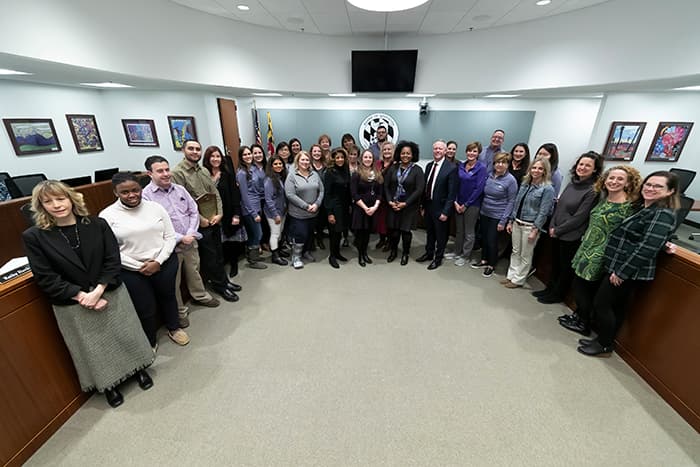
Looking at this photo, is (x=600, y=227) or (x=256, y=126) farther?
(x=256, y=126)

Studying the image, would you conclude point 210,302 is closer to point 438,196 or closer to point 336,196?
point 336,196

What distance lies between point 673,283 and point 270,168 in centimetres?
388

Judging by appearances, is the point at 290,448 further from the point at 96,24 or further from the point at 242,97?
the point at 242,97

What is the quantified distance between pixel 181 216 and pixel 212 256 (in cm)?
61

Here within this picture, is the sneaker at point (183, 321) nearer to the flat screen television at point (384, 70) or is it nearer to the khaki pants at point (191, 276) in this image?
the khaki pants at point (191, 276)

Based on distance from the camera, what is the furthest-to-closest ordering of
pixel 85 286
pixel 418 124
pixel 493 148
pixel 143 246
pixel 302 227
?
pixel 418 124
pixel 493 148
pixel 302 227
pixel 143 246
pixel 85 286

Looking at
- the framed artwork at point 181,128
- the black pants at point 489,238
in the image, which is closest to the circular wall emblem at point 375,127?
the framed artwork at point 181,128

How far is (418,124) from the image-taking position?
21.6 feet

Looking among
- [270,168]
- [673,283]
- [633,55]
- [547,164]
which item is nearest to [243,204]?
[270,168]

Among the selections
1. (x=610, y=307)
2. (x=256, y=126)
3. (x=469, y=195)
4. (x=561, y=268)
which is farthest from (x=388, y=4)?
(x=256, y=126)

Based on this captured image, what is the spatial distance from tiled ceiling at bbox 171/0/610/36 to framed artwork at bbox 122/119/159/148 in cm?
274

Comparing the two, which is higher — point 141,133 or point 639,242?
point 141,133

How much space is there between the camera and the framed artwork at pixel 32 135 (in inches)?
179

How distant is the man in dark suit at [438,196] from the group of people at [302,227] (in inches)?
0.7
